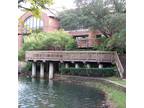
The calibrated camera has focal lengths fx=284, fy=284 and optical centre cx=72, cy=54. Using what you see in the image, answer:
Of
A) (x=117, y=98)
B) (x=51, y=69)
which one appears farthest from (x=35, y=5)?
(x=51, y=69)

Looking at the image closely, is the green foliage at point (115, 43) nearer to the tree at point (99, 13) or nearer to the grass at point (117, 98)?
the tree at point (99, 13)

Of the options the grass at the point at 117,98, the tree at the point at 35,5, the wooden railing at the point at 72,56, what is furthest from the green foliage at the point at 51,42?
the tree at the point at 35,5

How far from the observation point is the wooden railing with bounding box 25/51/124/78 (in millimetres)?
12461

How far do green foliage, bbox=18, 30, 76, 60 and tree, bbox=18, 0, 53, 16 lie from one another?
12.1 m

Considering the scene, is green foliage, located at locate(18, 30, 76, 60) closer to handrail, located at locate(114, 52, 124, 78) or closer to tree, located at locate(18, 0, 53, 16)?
handrail, located at locate(114, 52, 124, 78)

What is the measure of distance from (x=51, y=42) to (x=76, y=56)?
234 cm

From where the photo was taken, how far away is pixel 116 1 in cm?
1258

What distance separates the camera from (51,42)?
597 inches

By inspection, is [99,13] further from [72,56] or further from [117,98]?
[117,98]

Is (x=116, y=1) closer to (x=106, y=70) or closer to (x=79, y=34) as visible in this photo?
(x=106, y=70)

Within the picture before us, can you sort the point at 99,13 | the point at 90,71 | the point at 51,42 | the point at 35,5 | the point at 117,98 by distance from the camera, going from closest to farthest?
the point at 35,5 < the point at 117,98 < the point at 90,71 < the point at 99,13 < the point at 51,42

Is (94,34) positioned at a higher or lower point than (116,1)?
lower
